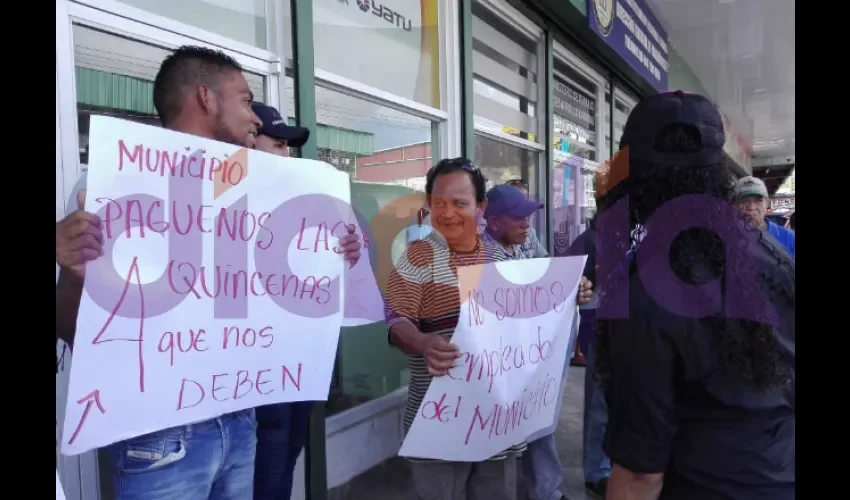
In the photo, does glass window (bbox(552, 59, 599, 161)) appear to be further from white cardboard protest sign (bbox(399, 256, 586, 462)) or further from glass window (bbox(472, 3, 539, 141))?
white cardboard protest sign (bbox(399, 256, 586, 462))

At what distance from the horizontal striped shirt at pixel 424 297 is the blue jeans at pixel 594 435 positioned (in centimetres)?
130

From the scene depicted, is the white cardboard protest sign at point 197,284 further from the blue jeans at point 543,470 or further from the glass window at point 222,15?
the blue jeans at point 543,470

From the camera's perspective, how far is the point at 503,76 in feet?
14.9

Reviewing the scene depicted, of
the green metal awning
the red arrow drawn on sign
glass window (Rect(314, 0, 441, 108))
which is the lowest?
the red arrow drawn on sign

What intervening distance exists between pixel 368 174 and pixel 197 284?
190 cm

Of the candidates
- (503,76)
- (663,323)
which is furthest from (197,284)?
(503,76)

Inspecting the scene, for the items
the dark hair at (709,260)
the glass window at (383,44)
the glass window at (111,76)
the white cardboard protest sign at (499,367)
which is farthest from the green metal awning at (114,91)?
the dark hair at (709,260)

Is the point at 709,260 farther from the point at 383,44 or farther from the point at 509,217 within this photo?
the point at 383,44

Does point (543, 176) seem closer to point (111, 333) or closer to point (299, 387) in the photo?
point (299, 387)

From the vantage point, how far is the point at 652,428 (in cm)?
100

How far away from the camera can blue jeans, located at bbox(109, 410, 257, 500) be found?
1.14 meters

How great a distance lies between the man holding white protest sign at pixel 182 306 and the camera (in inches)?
41.9

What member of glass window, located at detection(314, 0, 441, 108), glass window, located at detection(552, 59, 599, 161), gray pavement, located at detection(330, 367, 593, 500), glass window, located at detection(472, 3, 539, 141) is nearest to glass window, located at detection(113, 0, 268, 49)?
glass window, located at detection(314, 0, 441, 108)

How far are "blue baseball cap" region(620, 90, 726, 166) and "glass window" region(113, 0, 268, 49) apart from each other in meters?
1.78
